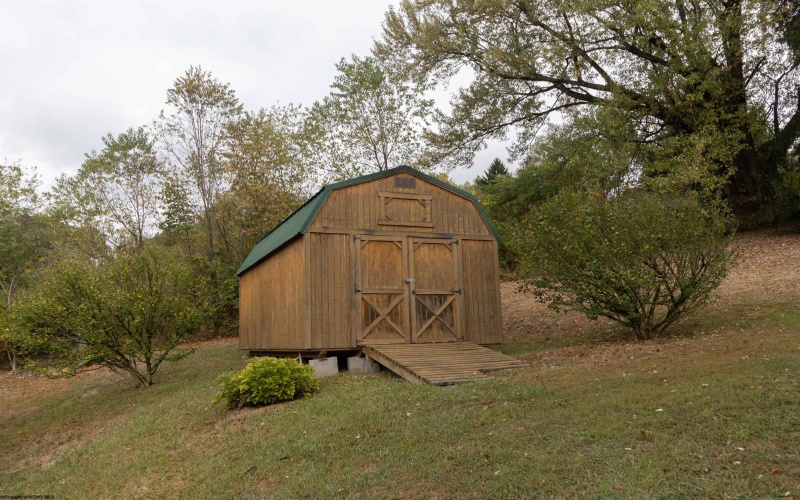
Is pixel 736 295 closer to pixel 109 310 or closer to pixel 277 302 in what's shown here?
pixel 277 302

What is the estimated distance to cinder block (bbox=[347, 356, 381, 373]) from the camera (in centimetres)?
1077

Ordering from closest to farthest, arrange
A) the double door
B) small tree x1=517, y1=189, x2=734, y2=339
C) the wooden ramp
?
the wooden ramp < small tree x1=517, y1=189, x2=734, y2=339 < the double door

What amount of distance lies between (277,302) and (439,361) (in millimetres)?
4884

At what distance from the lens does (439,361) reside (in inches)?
379

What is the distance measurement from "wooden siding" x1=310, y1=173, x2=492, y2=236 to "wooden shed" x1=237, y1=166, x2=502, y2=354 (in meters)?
0.02

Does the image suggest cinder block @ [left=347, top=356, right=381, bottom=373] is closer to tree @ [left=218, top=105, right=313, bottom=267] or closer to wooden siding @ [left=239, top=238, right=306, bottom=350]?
wooden siding @ [left=239, top=238, right=306, bottom=350]

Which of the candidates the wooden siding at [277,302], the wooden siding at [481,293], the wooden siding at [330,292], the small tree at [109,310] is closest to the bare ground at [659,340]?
the wooden siding at [481,293]

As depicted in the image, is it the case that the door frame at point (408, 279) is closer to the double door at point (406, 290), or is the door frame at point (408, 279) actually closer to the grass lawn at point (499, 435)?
the double door at point (406, 290)

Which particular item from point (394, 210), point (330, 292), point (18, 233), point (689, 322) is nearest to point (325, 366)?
point (330, 292)

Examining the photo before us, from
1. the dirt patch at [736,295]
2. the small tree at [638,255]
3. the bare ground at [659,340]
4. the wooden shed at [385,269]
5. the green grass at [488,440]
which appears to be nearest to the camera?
the green grass at [488,440]

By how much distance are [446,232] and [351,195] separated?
237cm

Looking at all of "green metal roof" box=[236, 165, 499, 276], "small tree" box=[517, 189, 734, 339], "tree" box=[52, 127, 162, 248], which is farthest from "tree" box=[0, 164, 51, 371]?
"small tree" box=[517, 189, 734, 339]

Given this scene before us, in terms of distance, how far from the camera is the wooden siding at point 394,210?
11359 mm

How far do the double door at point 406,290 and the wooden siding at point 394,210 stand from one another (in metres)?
0.32
